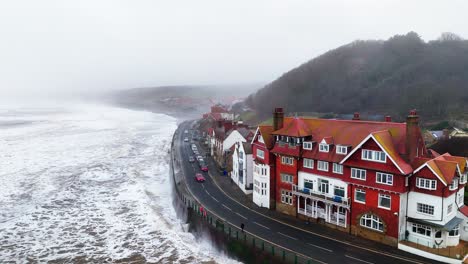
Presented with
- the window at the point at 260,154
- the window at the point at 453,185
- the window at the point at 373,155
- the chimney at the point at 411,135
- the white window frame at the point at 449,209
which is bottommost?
the white window frame at the point at 449,209

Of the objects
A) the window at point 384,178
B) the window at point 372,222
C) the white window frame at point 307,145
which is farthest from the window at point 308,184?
the window at point 384,178

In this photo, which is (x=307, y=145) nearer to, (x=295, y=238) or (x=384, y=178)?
(x=384, y=178)

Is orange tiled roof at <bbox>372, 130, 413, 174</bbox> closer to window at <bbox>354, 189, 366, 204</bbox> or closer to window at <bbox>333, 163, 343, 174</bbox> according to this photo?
window at <bbox>354, 189, 366, 204</bbox>

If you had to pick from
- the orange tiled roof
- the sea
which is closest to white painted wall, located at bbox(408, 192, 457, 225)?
the orange tiled roof

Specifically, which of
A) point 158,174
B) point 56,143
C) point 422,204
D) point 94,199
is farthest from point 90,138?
point 422,204

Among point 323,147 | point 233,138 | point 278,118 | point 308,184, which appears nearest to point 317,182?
point 308,184

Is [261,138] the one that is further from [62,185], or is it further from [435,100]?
[435,100]

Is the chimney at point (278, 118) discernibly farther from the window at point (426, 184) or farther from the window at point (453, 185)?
the window at point (453, 185)
